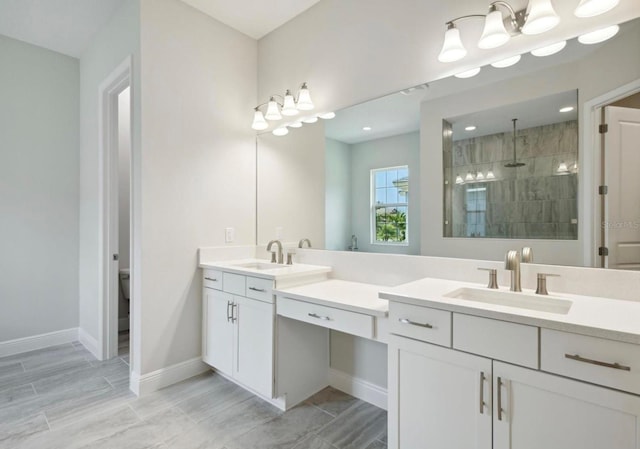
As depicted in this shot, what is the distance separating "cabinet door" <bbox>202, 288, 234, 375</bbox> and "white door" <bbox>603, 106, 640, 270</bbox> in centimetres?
215

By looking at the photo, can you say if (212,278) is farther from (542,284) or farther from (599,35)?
(599,35)

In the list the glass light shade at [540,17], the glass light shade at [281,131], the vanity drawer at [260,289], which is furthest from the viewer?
the glass light shade at [281,131]

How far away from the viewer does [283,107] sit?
259 centimetres

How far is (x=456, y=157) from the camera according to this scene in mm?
1826

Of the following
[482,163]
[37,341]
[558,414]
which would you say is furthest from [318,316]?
[37,341]

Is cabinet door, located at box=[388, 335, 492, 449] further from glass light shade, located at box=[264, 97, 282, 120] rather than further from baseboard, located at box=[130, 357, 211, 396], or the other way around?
glass light shade, located at box=[264, 97, 282, 120]

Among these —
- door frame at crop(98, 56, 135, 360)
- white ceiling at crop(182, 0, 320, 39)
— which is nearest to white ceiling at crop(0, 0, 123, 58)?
door frame at crop(98, 56, 135, 360)

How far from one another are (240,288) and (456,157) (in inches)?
63.0

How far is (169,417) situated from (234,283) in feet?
2.89

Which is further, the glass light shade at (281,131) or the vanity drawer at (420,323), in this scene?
the glass light shade at (281,131)

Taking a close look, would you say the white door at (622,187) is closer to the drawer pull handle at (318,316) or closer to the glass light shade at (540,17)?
the glass light shade at (540,17)

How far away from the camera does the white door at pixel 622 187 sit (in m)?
1.34

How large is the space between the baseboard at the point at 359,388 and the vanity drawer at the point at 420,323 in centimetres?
91

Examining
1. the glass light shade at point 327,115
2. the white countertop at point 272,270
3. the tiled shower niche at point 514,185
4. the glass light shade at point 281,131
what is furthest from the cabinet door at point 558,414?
the glass light shade at point 281,131
